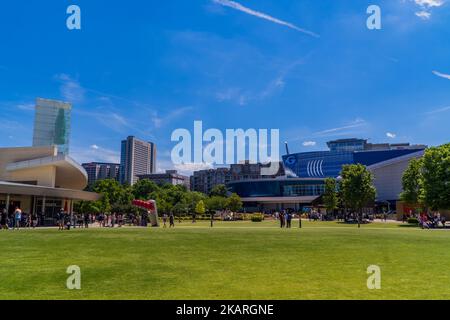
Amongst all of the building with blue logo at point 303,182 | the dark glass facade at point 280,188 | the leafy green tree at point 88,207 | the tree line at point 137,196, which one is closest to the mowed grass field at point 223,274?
the tree line at point 137,196

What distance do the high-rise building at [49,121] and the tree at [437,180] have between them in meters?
78.6

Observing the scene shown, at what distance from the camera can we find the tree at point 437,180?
5092cm

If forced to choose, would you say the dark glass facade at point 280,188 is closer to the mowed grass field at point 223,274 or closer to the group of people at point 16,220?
the group of people at point 16,220

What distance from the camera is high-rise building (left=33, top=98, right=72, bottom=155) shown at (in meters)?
95.2

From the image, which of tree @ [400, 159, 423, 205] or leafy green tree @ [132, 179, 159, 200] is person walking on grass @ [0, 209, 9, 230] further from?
leafy green tree @ [132, 179, 159, 200]

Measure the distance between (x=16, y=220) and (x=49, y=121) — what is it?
63648mm

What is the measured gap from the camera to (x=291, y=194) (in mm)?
161875

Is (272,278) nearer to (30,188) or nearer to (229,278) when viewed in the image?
(229,278)

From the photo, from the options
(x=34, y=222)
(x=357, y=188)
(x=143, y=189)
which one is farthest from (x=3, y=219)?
(x=143, y=189)

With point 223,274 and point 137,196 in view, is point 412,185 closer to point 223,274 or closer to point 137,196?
point 223,274

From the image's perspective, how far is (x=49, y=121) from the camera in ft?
316

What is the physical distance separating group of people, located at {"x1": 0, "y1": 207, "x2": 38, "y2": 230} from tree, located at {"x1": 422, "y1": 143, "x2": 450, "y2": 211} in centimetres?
4972

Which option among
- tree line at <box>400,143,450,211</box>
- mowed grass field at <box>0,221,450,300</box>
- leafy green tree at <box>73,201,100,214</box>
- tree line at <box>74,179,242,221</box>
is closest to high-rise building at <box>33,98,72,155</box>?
leafy green tree at <box>73,201,100,214</box>
